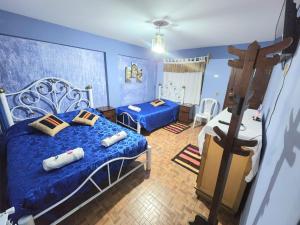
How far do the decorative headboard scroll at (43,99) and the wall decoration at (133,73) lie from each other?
4.25 ft

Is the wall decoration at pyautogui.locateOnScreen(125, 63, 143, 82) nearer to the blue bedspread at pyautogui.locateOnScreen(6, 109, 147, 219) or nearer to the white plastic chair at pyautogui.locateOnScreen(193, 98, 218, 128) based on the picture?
the blue bedspread at pyautogui.locateOnScreen(6, 109, 147, 219)

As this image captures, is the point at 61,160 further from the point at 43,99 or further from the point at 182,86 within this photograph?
the point at 182,86

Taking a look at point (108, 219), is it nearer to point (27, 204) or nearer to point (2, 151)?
point (27, 204)

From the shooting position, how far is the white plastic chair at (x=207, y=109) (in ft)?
12.7

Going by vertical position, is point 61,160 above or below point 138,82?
below

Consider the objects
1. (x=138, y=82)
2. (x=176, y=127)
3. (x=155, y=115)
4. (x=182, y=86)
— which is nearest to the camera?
(x=155, y=115)

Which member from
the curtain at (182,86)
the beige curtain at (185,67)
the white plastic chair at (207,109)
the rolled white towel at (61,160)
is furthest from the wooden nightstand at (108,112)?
the beige curtain at (185,67)

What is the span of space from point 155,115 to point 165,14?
2.24 m

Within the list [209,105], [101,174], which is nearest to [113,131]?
[101,174]

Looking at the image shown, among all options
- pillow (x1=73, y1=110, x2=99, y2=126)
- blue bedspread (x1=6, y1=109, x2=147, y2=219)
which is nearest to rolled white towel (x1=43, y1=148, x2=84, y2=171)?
blue bedspread (x1=6, y1=109, x2=147, y2=219)

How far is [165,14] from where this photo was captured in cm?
187

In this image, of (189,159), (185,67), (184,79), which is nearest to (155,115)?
(189,159)

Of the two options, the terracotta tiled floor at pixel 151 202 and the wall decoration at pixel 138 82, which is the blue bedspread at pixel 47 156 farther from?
the wall decoration at pixel 138 82

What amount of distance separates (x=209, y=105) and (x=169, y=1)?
125 inches
